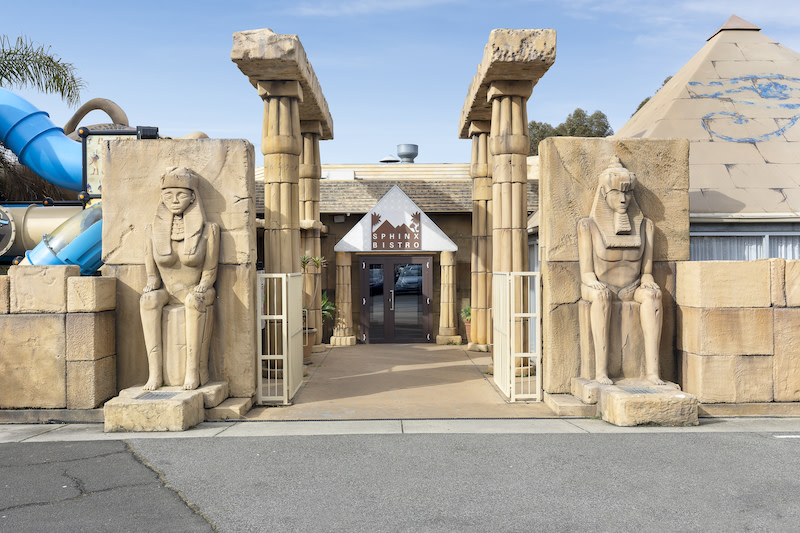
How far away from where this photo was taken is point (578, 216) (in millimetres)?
7840

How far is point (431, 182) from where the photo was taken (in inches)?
630

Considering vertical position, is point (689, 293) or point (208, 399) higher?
point (689, 293)

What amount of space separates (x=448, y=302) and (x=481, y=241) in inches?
87.0

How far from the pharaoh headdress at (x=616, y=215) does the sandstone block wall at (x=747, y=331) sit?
2.68 feet

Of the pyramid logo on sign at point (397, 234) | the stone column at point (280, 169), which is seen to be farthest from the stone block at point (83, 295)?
the pyramid logo on sign at point (397, 234)

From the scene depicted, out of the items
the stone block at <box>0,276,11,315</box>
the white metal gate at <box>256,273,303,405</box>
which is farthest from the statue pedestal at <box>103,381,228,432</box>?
the stone block at <box>0,276,11,315</box>

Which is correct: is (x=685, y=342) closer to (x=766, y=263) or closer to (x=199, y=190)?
(x=766, y=263)

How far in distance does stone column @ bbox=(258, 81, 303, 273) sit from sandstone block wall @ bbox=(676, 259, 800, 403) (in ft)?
19.2

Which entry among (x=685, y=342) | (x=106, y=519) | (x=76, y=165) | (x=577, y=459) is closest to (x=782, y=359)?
(x=685, y=342)

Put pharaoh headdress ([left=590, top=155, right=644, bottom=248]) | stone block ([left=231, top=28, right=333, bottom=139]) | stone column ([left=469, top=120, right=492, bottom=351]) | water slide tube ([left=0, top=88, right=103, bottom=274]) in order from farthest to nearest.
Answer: water slide tube ([left=0, top=88, right=103, bottom=274]) → stone column ([left=469, top=120, right=492, bottom=351]) → stone block ([left=231, top=28, right=333, bottom=139]) → pharaoh headdress ([left=590, top=155, right=644, bottom=248])

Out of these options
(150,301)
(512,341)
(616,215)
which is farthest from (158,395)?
(616,215)

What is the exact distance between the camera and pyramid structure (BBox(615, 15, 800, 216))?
1078 cm

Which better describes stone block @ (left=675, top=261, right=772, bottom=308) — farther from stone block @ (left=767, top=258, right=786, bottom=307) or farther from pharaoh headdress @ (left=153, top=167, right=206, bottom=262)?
pharaoh headdress @ (left=153, top=167, right=206, bottom=262)

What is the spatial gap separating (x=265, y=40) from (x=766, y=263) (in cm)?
698
